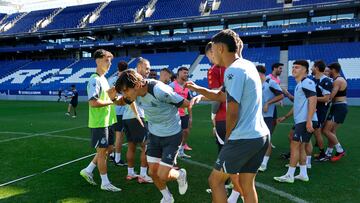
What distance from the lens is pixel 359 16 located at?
93.0ft

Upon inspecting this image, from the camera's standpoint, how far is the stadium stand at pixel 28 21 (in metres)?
42.7

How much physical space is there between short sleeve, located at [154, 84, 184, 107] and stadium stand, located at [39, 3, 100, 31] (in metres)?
38.9

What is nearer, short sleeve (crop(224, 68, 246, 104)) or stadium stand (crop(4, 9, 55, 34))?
short sleeve (crop(224, 68, 246, 104))

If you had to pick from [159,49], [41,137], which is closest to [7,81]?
[159,49]

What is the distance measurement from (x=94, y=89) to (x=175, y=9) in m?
32.7

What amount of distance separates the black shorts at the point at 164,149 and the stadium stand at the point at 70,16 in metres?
38.8

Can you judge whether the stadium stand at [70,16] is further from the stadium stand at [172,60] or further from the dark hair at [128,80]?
the dark hair at [128,80]

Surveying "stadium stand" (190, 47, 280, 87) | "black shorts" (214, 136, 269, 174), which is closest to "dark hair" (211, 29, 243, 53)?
"black shorts" (214, 136, 269, 174)

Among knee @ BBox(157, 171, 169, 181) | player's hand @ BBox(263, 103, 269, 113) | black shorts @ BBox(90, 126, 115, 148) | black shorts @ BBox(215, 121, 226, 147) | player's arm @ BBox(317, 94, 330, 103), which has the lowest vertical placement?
knee @ BBox(157, 171, 169, 181)

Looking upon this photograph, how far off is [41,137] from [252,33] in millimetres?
24010

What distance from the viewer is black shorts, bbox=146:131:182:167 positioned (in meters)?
3.98

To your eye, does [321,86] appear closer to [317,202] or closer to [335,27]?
[317,202]

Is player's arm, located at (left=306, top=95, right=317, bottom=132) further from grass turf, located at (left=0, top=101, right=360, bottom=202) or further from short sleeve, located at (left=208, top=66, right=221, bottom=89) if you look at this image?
short sleeve, located at (left=208, top=66, right=221, bottom=89)

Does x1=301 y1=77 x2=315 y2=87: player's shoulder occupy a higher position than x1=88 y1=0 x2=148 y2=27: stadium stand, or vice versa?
x1=88 y1=0 x2=148 y2=27: stadium stand
